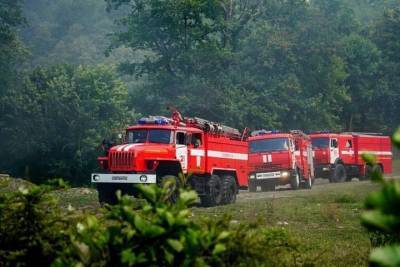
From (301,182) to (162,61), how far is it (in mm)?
14489

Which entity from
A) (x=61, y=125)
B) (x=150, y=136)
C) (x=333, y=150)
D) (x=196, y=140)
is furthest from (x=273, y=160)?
(x=61, y=125)

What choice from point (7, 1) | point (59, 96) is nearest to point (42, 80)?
point (59, 96)

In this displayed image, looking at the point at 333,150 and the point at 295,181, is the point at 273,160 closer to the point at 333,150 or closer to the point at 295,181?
the point at 295,181

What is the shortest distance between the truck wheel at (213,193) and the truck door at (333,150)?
16460mm

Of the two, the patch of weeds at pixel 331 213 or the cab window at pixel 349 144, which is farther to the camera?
the cab window at pixel 349 144

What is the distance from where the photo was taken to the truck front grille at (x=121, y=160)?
719 inches

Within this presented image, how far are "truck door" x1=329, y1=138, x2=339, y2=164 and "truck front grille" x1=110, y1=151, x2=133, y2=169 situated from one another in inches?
803

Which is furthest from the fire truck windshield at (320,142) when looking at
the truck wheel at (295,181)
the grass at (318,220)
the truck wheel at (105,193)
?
the truck wheel at (105,193)

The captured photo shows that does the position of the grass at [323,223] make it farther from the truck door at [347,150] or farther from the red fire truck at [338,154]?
the truck door at [347,150]

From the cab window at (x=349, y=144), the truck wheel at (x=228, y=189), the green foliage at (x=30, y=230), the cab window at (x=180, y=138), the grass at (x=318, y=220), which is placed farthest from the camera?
the cab window at (x=349, y=144)

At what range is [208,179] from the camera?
20969 mm

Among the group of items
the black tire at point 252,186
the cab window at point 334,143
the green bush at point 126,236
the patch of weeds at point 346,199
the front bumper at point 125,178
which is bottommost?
the patch of weeds at point 346,199

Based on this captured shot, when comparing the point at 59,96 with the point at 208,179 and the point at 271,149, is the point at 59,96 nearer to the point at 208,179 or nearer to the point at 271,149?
the point at 271,149

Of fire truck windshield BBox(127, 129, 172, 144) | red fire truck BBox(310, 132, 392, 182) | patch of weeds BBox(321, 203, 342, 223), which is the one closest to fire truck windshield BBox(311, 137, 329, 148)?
red fire truck BBox(310, 132, 392, 182)
